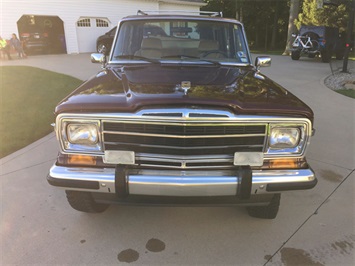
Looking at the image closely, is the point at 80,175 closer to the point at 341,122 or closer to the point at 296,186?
the point at 296,186

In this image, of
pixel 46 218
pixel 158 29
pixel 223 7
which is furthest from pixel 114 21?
pixel 46 218

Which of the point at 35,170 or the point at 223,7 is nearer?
the point at 35,170

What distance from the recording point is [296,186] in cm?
245

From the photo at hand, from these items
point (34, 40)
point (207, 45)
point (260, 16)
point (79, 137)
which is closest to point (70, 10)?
point (34, 40)

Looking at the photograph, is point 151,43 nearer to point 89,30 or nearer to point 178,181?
point 178,181

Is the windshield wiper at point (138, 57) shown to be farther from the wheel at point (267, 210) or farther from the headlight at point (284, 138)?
the wheel at point (267, 210)

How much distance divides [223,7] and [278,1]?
5.75 m

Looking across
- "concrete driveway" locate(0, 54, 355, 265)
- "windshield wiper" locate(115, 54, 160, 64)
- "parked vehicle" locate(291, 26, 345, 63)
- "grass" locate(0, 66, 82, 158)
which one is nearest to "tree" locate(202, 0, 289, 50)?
"parked vehicle" locate(291, 26, 345, 63)

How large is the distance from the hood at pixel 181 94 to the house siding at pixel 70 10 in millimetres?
→ 17159

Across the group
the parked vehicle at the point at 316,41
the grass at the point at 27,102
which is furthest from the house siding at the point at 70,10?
the parked vehicle at the point at 316,41

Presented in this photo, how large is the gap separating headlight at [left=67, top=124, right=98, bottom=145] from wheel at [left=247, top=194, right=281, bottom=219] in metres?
1.64

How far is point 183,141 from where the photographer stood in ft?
7.78

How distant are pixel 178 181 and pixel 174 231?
85 cm

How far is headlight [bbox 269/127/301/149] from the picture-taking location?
2.47 m
